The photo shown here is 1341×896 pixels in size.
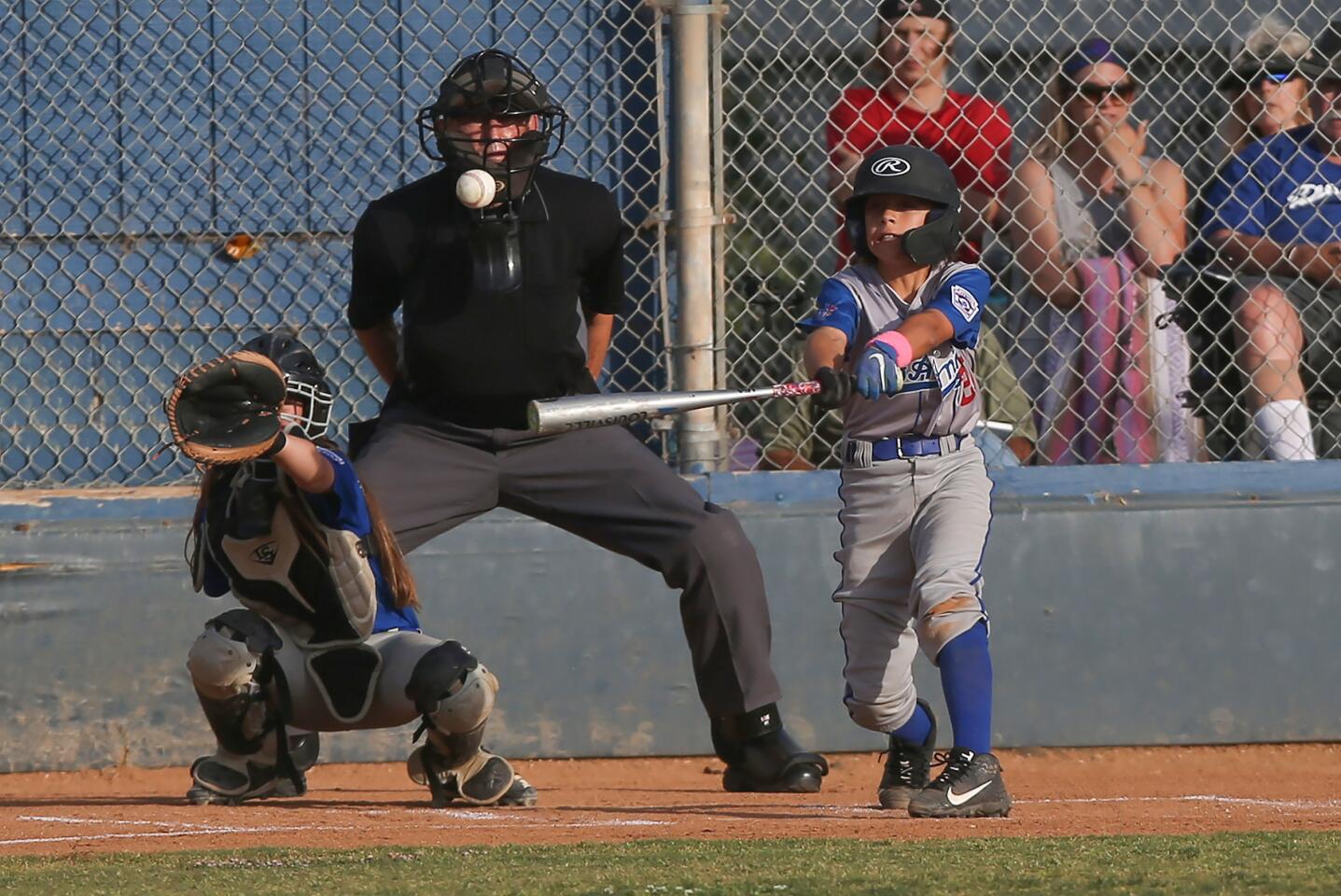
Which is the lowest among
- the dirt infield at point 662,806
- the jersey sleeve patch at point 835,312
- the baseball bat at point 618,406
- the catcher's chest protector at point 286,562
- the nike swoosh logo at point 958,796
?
the dirt infield at point 662,806

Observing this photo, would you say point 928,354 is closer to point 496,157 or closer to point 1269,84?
point 496,157

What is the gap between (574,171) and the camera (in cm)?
621

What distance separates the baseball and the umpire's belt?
3.70 ft

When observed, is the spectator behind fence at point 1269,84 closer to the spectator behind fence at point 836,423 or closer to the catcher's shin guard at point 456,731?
the spectator behind fence at point 836,423

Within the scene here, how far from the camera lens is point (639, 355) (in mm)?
6160

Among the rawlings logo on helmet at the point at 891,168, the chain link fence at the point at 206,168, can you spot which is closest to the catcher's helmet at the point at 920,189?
the rawlings logo on helmet at the point at 891,168

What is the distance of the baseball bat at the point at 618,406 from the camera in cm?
439

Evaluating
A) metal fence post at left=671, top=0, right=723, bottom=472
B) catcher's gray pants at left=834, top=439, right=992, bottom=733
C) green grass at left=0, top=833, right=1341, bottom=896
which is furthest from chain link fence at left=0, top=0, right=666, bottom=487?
green grass at left=0, top=833, right=1341, bottom=896

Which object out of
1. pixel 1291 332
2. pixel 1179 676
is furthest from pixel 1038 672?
pixel 1291 332

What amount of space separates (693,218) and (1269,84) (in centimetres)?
187

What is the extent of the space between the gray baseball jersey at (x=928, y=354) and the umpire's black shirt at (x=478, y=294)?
2.49ft

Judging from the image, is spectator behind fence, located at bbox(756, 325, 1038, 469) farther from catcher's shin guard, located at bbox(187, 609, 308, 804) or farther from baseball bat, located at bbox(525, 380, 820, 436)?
catcher's shin guard, located at bbox(187, 609, 308, 804)

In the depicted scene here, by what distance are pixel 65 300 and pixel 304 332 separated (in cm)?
77

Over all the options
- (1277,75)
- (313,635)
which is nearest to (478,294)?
(313,635)
